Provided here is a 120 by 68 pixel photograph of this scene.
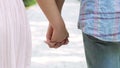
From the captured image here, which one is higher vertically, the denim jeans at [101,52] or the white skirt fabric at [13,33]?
the white skirt fabric at [13,33]

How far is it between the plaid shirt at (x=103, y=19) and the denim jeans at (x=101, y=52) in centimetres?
4

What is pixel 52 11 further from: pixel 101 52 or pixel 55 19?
pixel 101 52

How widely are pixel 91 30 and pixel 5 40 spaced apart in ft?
1.17

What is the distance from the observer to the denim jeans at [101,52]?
67.1 inches

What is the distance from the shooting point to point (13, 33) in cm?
167

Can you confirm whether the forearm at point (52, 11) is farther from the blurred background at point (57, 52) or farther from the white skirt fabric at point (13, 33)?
the blurred background at point (57, 52)

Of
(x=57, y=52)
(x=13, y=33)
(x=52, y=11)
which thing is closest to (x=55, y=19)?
(x=52, y=11)

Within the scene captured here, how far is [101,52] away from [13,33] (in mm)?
391

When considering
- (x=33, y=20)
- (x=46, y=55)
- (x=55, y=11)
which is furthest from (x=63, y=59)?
(x=55, y=11)

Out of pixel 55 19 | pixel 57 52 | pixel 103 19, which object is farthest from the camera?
pixel 57 52

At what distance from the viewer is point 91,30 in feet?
5.44

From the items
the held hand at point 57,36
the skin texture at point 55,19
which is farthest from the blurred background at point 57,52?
the skin texture at point 55,19

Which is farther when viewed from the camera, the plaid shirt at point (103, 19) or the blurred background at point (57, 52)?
the blurred background at point (57, 52)

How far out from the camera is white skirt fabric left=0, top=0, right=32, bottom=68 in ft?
5.32
